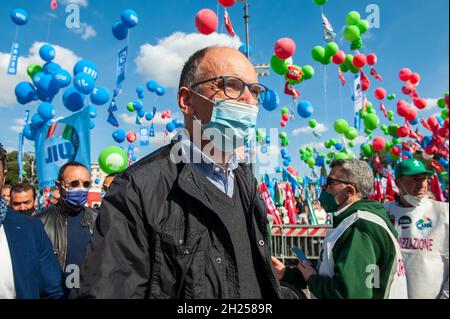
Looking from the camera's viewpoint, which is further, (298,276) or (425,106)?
(425,106)

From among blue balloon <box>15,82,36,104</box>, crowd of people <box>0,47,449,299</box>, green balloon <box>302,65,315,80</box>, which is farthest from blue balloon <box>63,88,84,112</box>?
green balloon <box>302,65,315,80</box>

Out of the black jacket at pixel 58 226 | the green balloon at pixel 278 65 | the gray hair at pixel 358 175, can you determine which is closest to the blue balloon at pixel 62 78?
the green balloon at pixel 278 65

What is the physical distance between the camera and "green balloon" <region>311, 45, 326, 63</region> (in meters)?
8.84

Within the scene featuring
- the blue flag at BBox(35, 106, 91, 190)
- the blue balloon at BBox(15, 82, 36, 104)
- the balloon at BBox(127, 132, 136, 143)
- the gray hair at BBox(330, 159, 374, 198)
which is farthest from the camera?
the balloon at BBox(127, 132, 136, 143)

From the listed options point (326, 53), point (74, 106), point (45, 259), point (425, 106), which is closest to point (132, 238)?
point (45, 259)

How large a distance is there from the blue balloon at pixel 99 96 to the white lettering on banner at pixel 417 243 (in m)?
7.38

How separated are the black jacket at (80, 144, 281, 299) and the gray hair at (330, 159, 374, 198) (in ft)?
4.64

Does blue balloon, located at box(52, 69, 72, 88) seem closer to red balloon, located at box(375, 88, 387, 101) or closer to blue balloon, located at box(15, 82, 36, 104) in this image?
blue balloon, located at box(15, 82, 36, 104)

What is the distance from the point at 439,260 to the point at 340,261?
1.86 m

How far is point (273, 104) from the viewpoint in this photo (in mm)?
7688

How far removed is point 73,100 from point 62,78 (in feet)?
1.98

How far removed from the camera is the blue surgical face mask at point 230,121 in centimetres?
151

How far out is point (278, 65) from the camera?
8.37 metres
